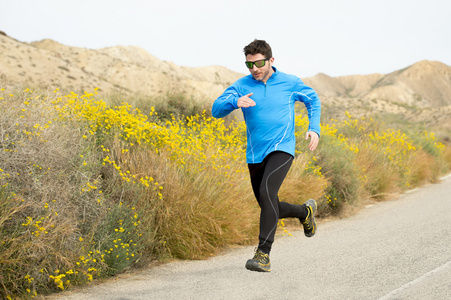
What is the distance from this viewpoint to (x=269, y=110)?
5.41m

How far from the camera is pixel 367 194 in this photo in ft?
42.4

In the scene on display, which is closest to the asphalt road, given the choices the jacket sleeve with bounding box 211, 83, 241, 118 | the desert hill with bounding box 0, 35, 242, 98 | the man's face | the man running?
the man running

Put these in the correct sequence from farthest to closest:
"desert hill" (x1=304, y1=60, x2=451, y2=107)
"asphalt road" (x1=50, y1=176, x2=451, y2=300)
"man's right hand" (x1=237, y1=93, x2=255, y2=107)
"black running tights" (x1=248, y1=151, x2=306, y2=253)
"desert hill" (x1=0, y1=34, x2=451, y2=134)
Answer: "desert hill" (x1=304, y1=60, x2=451, y2=107) → "desert hill" (x1=0, y1=34, x2=451, y2=134) → "asphalt road" (x1=50, y1=176, x2=451, y2=300) → "black running tights" (x1=248, y1=151, x2=306, y2=253) → "man's right hand" (x1=237, y1=93, x2=255, y2=107)

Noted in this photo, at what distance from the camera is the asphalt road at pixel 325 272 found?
554cm

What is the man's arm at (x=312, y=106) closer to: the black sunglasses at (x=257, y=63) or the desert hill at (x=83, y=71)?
the black sunglasses at (x=257, y=63)

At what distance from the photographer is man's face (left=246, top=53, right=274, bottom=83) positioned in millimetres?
5383

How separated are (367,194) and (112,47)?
9797cm

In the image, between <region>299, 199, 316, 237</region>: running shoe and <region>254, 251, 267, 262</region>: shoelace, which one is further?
<region>299, 199, 316, 237</region>: running shoe

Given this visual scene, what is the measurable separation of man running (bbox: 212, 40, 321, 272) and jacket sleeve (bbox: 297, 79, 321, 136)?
1cm

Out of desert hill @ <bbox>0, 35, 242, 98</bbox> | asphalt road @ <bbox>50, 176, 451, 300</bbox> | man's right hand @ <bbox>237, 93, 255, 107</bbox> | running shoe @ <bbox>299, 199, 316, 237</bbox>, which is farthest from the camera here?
desert hill @ <bbox>0, 35, 242, 98</bbox>

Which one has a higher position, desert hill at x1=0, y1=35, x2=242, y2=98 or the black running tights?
desert hill at x1=0, y1=35, x2=242, y2=98

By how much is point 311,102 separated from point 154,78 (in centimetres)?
5775

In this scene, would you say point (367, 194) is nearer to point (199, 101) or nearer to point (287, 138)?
point (199, 101)

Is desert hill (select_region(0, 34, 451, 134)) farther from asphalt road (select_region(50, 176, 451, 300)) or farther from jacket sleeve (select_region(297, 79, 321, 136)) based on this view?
jacket sleeve (select_region(297, 79, 321, 136))
